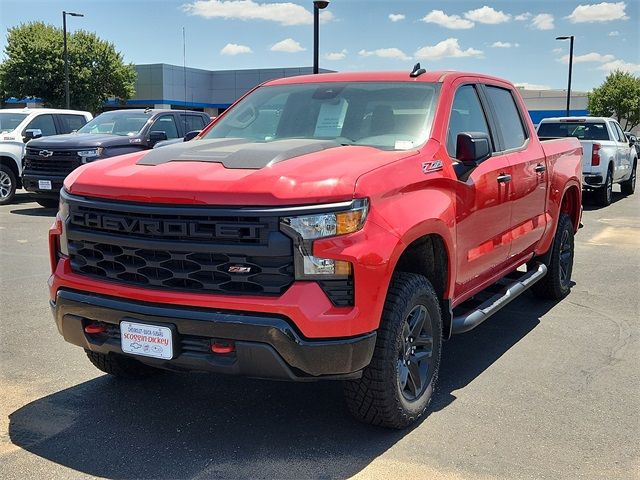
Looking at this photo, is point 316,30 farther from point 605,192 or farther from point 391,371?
point 391,371

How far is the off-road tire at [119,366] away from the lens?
4.08 m

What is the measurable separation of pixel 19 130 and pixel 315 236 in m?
12.7

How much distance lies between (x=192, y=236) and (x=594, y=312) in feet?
14.0

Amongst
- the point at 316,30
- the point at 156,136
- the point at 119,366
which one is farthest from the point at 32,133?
the point at 119,366

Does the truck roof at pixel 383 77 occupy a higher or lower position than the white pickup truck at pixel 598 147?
higher

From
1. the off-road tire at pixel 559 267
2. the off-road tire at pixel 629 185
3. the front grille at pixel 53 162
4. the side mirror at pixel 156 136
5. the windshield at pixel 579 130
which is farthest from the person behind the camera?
the off-road tire at pixel 629 185

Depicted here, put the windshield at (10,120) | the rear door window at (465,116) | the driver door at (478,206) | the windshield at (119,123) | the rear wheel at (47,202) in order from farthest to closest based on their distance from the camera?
1. the windshield at (10,120)
2. the rear wheel at (47,202)
3. the windshield at (119,123)
4. the rear door window at (465,116)
5. the driver door at (478,206)

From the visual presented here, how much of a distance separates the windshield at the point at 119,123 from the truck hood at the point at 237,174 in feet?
30.7

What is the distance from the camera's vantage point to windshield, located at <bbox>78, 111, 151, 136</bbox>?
41.9ft

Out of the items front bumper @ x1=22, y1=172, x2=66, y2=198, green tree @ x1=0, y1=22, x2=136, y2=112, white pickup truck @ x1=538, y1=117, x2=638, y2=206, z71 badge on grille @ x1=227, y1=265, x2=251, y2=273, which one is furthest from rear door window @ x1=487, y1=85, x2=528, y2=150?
green tree @ x1=0, y1=22, x2=136, y2=112

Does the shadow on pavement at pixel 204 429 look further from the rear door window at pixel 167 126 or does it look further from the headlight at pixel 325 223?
the rear door window at pixel 167 126

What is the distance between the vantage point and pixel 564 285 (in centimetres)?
648

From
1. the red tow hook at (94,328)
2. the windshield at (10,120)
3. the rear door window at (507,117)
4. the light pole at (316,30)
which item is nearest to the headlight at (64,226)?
the red tow hook at (94,328)

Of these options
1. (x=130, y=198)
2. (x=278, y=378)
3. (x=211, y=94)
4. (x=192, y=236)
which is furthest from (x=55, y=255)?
(x=211, y=94)
